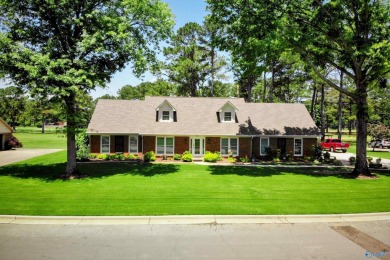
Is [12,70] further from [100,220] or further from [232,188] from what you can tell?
[232,188]

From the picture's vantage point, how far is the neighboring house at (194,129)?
32500 millimetres

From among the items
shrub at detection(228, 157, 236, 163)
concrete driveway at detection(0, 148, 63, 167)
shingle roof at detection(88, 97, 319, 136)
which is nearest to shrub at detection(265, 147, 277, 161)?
shingle roof at detection(88, 97, 319, 136)

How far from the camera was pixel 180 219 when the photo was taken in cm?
1248

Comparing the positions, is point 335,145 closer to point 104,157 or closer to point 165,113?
point 165,113

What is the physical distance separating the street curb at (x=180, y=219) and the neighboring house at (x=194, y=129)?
19.8 meters

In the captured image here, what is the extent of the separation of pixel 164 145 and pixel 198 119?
208 inches

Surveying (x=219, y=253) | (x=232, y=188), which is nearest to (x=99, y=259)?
(x=219, y=253)

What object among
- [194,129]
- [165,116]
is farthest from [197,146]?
[165,116]

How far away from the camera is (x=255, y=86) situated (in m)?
71.4

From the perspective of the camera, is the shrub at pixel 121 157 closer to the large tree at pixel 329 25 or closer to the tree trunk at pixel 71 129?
the tree trunk at pixel 71 129

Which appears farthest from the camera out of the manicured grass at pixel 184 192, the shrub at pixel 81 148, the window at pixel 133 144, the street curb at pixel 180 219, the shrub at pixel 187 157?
the window at pixel 133 144

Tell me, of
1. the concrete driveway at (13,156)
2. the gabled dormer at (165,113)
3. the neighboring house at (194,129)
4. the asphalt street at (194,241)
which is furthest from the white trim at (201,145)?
the asphalt street at (194,241)

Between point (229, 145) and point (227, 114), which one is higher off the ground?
point (227, 114)

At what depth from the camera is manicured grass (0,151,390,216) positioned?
13734mm
